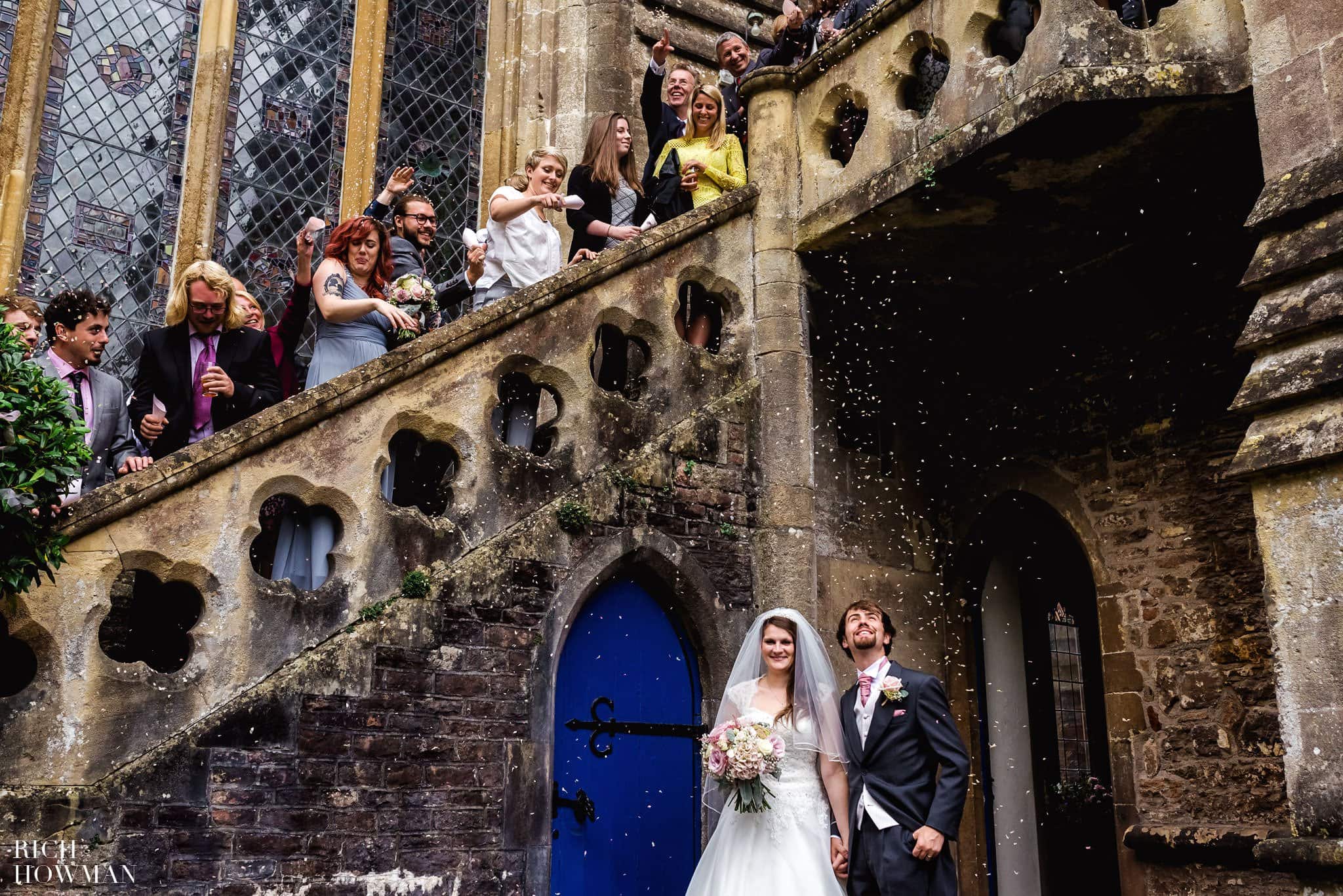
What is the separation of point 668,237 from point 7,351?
156 inches

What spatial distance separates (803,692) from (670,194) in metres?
3.71

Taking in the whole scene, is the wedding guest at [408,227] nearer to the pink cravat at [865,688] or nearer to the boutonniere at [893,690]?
the pink cravat at [865,688]

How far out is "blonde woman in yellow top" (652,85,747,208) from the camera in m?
8.56

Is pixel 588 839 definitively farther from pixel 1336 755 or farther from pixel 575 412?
pixel 1336 755

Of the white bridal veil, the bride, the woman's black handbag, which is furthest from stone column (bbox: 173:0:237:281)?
the bride

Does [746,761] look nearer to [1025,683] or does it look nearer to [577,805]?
[577,805]

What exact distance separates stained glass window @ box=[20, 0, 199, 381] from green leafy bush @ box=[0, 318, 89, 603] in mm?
3897

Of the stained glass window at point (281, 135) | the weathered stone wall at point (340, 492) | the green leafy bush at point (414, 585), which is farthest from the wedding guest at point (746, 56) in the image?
the green leafy bush at point (414, 585)

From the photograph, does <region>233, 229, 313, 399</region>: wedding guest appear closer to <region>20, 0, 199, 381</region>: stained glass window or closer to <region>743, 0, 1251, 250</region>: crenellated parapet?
<region>20, 0, 199, 381</region>: stained glass window

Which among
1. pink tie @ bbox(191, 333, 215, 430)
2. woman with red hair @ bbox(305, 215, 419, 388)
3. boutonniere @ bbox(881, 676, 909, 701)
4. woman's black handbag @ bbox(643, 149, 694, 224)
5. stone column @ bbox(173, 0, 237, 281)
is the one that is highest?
stone column @ bbox(173, 0, 237, 281)

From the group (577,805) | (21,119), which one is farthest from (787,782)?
(21,119)

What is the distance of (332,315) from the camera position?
6797 millimetres

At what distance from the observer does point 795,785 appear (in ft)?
20.6

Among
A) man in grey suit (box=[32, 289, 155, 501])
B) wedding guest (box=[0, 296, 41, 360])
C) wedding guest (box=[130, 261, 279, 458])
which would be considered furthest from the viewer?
wedding guest (box=[130, 261, 279, 458])
